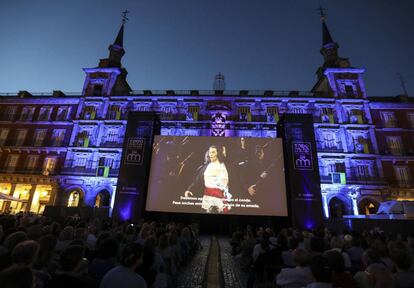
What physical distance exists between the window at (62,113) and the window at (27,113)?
133 inches

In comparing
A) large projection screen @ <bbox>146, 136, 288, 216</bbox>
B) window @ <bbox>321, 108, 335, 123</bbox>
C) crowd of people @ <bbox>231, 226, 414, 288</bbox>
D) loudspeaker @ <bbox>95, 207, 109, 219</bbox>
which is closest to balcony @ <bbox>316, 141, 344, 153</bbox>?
window @ <bbox>321, 108, 335, 123</bbox>

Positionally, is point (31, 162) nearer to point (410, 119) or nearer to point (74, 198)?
point (74, 198)

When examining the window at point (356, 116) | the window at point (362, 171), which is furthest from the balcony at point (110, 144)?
the window at point (356, 116)

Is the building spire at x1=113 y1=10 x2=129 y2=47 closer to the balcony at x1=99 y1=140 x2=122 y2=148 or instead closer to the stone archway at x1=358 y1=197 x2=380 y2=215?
the balcony at x1=99 y1=140 x2=122 y2=148

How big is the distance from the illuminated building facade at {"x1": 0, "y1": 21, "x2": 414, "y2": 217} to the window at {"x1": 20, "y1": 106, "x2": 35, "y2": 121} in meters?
0.12

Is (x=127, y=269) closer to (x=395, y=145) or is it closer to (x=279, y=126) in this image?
(x=279, y=126)

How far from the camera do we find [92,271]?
10.5ft

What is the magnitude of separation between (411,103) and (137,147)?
29656mm

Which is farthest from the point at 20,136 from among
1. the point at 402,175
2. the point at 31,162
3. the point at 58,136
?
the point at 402,175

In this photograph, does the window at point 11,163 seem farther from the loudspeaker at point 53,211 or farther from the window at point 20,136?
the loudspeaker at point 53,211

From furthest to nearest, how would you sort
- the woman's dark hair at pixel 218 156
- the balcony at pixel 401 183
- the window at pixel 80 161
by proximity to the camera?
the window at pixel 80 161 → the balcony at pixel 401 183 → the woman's dark hair at pixel 218 156

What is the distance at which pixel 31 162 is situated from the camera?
89.1 feet

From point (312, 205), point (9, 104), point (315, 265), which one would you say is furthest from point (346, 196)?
point (9, 104)

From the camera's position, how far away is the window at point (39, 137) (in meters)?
28.1
